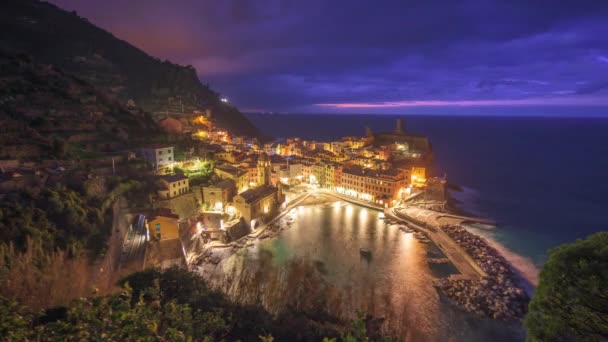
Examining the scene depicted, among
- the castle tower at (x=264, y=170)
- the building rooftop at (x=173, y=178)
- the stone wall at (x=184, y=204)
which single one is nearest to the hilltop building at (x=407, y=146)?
the castle tower at (x=264, y=170)

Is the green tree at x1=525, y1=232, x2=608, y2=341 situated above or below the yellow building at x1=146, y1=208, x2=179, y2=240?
above

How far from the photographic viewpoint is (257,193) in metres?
29.1

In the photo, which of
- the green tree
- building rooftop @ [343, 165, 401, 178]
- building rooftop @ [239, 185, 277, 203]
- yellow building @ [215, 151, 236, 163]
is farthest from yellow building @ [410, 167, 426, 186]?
the green tree

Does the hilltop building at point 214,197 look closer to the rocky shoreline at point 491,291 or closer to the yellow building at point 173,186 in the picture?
the yellow building at point 173,186

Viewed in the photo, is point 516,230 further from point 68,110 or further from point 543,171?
point 68,110

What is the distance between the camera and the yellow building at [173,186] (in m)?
23.3

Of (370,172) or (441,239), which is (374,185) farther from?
(441,239)

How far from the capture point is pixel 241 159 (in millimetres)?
38594

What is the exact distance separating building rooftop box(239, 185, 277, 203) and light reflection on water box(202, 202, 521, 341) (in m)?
3.70

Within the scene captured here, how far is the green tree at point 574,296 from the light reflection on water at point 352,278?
322 inches

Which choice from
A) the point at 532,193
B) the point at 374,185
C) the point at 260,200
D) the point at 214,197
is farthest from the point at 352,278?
the point at 532,193

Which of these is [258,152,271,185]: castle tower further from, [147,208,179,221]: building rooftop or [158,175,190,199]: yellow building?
[147,208,179,221]: building rooftop

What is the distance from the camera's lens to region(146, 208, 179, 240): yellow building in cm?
1906

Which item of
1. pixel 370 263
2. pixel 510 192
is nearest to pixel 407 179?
pixel 510 192
